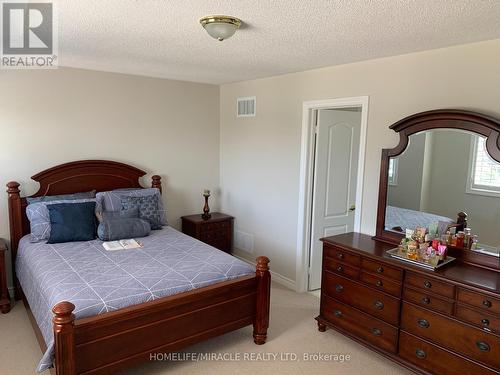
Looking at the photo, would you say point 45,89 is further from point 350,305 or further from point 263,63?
point 350,305

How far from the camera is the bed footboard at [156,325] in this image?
84.6 inches

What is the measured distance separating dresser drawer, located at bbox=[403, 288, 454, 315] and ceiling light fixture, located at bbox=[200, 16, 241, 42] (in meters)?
2.07

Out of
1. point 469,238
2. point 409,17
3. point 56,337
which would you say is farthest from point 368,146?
point 56,337

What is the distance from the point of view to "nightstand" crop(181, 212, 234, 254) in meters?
4.59

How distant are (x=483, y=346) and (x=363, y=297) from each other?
0.85 meters

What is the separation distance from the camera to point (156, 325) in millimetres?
2514

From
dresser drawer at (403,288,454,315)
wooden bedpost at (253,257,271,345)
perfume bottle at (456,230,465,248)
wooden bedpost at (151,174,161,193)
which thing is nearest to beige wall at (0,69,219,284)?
wooden bedpost at (151,174,161,193)

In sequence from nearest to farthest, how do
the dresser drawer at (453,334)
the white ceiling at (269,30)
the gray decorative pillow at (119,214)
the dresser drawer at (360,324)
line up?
1. the white ceiling at (269,30)
2. the dresser drawer at (453,334)
3. the dresser drawer at (360,324)
4. the gray decorative pillow at (119,214)

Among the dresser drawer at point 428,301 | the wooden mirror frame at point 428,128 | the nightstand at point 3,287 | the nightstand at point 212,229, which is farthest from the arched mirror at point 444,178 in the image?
the nightstand at point 3,287

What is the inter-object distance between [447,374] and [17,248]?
3768 mm

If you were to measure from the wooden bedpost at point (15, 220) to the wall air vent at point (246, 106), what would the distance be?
2553mm

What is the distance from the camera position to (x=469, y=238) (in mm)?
2656

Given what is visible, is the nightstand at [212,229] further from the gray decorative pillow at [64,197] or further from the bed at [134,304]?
the gray decorative pillow at [64,197]

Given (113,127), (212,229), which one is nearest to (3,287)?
(113,127)
